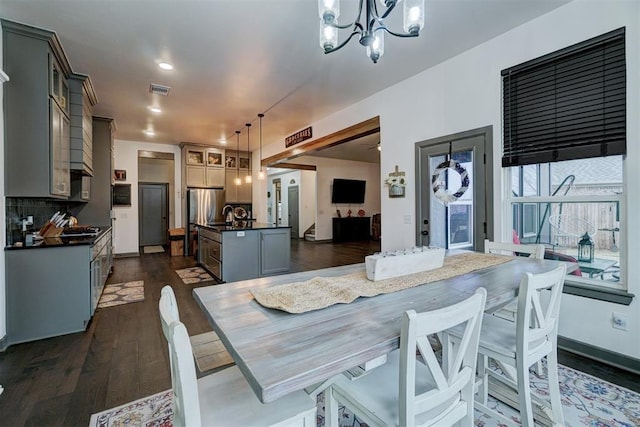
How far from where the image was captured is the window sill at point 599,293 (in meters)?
2.24

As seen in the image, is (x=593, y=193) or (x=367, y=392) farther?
(x=593, y=193)

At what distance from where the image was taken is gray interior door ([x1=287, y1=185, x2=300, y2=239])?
11184mm

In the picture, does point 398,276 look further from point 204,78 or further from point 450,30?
point 204,78

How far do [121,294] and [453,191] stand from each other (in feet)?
15.1

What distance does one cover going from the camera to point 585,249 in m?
2.61

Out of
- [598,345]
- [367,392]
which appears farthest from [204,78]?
[598,345]

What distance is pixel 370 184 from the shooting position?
1109 centimetres

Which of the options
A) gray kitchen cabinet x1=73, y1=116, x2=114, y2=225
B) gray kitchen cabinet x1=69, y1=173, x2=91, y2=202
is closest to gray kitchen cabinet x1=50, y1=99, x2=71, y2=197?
gray kitchen cabinet x1=69, y1=173, x2=91, y2=202

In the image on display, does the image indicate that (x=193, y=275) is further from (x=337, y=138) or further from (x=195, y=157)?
(x=195, y=157)

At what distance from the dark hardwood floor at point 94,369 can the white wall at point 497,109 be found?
38 cm

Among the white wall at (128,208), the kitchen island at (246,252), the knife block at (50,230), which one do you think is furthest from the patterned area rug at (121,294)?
the white wall at (128,208)

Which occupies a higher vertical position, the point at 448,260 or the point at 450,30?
the point at 450,30

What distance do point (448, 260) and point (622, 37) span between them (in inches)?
83.4

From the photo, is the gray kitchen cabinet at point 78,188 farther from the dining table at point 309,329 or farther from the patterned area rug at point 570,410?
the dining table at point 309,329
